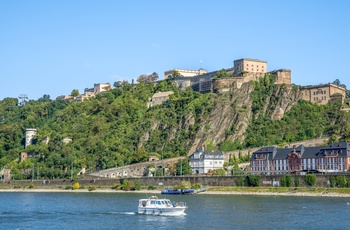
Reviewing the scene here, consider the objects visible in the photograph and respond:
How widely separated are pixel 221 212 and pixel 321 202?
16295mm

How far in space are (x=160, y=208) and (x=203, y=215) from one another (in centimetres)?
525

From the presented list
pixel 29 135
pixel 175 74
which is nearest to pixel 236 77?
pixel 175 74

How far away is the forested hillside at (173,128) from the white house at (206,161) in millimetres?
5982

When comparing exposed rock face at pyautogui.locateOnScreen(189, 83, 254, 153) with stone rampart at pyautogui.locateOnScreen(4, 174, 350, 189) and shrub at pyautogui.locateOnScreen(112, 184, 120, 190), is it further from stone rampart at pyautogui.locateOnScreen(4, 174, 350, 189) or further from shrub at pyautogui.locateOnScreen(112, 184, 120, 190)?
shrub at pyautogui.locateOnScreen(112, 184, 120, 190)

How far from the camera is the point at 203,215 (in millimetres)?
62531

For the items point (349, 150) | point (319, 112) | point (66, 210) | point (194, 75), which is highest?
point (194, 75)

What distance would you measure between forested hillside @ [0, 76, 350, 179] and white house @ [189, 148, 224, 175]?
5982mm

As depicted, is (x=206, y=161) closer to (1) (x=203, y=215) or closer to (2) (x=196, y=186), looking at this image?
(2) (x=196, y=186)

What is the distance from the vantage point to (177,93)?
506 ft

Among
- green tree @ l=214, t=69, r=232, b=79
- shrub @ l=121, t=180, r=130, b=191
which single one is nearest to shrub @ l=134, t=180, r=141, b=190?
shrub @ l=121, t=180, r=130, b=191

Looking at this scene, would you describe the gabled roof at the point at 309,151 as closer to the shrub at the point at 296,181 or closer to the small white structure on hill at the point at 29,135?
the shrub at the point at 296,181

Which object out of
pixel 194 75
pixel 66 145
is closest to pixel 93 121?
pixel 66 145

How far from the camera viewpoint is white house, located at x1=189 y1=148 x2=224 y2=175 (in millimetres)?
113375

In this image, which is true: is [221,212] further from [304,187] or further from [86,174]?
[86,174]
